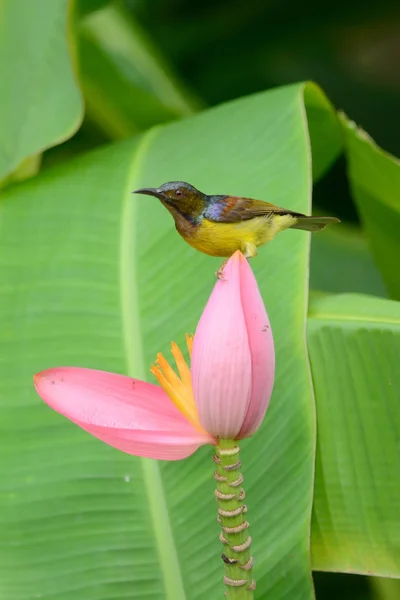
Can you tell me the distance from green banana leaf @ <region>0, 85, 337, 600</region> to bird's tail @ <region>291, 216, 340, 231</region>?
4.6 inches

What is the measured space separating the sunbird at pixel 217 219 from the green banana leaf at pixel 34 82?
386 mm

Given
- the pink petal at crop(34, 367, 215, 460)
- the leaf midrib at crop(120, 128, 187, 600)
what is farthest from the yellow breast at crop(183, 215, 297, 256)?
the leaf midrib at crop(120, 128, 187, 600)

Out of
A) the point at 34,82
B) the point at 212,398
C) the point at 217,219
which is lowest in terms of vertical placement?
the point at 212,398

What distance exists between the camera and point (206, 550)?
25.9 inches

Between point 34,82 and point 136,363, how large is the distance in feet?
1.31

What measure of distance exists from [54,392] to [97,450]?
8.3 inches

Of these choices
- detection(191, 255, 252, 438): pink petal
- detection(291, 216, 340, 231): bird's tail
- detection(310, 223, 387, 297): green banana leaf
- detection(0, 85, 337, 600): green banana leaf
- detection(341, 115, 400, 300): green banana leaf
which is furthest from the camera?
detection(310, 223, 387, 297): green banana leaf

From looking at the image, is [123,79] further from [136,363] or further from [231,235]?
[231,235]

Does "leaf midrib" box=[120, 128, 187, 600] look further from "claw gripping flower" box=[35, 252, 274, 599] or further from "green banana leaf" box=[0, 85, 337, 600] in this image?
"claw gripping flower" box=[35, 252, 274, 599]

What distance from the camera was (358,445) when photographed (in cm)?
68

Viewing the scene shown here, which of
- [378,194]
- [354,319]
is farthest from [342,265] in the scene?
[354,319]

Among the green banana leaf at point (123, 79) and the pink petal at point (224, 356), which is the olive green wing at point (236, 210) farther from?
the green banana leaf at point (123, 79)

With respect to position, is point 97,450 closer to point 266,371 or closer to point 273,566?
point 273,566

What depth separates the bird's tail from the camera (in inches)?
21.9
